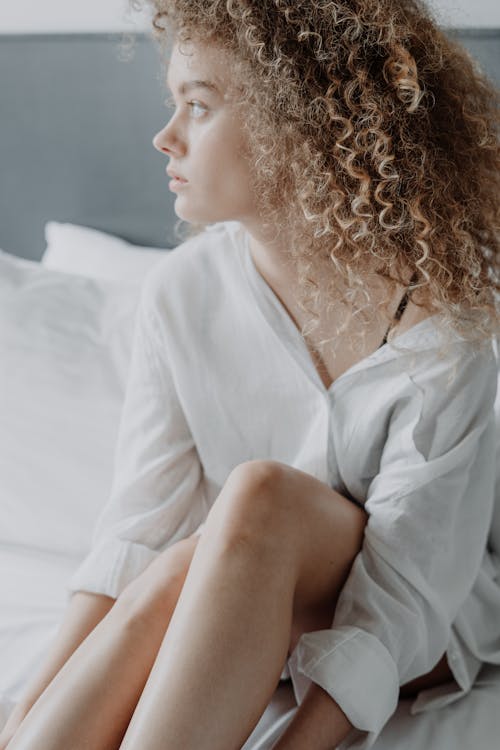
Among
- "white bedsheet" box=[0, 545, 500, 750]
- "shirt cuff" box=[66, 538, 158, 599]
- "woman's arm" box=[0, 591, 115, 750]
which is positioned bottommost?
"white bedsheet" box=[0, 545, 500, 750]

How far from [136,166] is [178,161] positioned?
755mm

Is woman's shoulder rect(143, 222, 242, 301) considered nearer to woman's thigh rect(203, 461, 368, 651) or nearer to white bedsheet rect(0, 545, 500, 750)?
woman's thigh rect(203, 461, 368, 651)

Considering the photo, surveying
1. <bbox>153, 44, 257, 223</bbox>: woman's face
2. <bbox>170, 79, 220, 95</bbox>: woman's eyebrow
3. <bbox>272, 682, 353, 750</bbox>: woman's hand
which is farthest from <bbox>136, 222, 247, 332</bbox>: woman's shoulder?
<bbox>272, 682, 353, 750</bbox>: woman's hand

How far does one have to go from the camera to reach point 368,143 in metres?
0.97

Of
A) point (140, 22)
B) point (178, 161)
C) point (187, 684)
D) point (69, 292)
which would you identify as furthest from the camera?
point (140, 22)

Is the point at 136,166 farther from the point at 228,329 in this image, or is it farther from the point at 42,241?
the point at 228,329

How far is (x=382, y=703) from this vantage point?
2.98ft

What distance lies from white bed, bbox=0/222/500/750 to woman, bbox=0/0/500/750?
0.20m

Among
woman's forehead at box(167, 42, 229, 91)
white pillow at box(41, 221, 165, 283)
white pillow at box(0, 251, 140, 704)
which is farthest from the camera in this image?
white pillow at box(41, 221, 165, 283)

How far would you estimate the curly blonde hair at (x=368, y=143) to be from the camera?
95 centimetres

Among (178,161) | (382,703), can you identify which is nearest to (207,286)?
(178,161)

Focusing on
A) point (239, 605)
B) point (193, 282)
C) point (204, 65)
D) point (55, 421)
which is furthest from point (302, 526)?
point (55, 421)

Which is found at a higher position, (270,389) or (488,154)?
(488,154)

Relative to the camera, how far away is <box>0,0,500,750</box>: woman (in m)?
0.88
